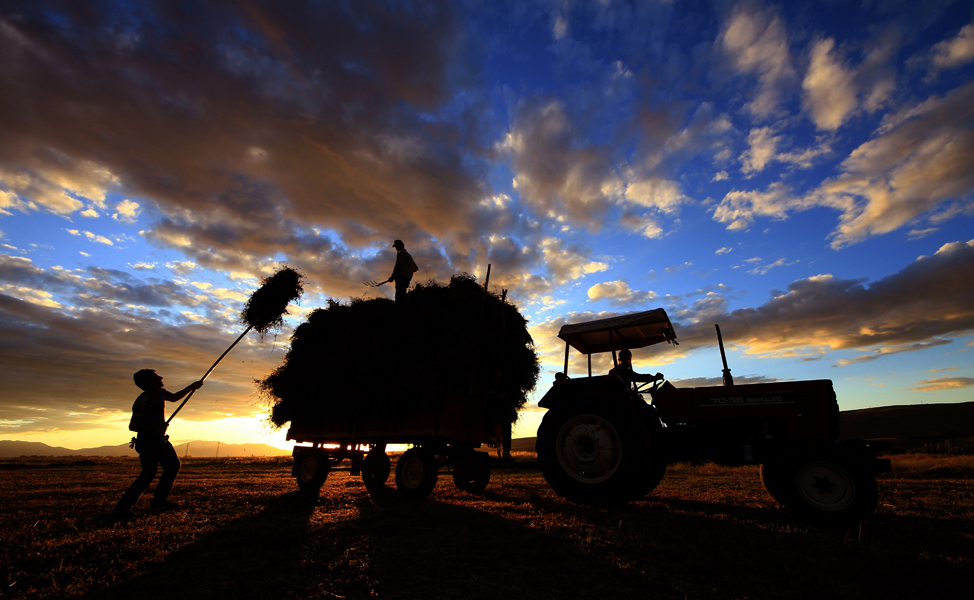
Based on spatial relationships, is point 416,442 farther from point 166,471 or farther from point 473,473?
point 166,471

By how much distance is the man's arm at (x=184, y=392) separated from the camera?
630 cm

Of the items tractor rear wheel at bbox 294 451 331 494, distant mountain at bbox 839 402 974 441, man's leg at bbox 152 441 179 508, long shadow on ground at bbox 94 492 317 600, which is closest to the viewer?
long shadow on ground at bbox 94 492 317 600

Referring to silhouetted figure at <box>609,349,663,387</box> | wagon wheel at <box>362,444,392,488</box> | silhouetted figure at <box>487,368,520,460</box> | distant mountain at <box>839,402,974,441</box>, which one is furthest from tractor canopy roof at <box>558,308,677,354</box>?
distant mountain at <box>839,402,974,441</box>

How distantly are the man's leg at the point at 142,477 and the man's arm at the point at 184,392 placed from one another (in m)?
0.63

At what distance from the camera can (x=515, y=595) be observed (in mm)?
2803

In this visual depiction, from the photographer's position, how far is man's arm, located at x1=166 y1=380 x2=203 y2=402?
6297 millimetres

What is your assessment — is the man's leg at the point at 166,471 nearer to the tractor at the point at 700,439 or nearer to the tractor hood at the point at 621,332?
the tractor at the point at 700,439

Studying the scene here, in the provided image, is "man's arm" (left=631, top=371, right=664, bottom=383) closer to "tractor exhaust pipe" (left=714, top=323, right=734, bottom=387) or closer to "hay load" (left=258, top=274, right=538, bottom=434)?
"tractor exhaust pipe" (left=714, top=323, right=734, bottom=387)

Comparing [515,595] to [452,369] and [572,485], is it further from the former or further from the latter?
[452,369]

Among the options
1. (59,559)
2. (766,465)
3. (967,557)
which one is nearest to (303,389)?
(59,559)

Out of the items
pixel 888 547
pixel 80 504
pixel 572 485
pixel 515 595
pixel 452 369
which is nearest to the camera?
pixel 515 595

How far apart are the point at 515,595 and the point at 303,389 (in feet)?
24.1

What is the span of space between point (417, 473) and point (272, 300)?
4.84 m

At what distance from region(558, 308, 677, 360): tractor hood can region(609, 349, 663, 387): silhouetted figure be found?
20cm
